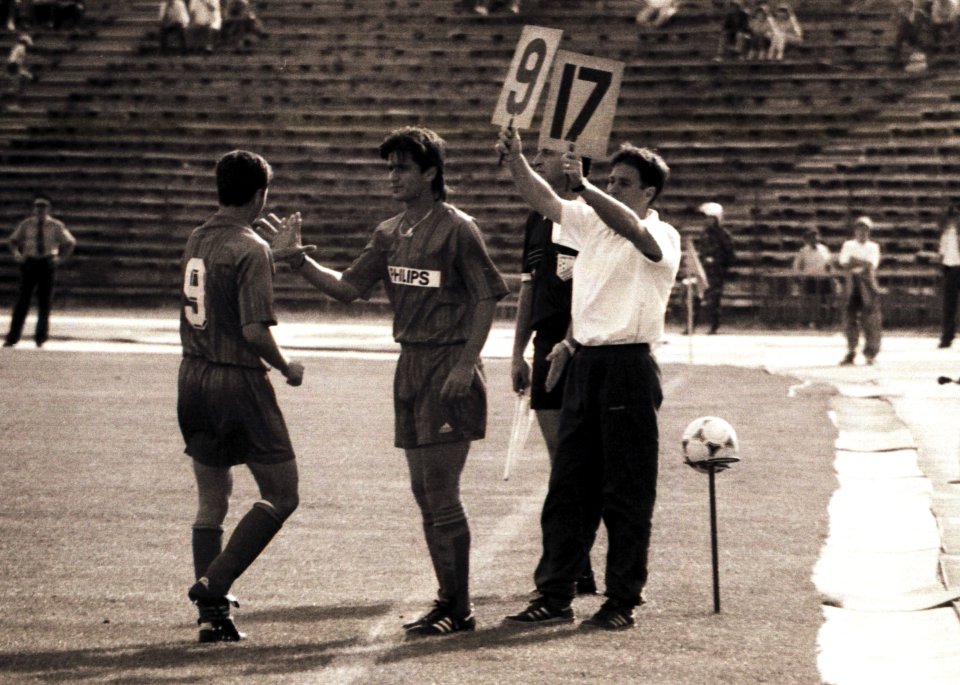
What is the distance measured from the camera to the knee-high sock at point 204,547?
267 inches

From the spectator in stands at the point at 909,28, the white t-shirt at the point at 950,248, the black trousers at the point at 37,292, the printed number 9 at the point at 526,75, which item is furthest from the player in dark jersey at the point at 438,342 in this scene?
the spectator in stands at the point at 909,28

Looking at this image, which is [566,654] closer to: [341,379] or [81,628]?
[81,628]

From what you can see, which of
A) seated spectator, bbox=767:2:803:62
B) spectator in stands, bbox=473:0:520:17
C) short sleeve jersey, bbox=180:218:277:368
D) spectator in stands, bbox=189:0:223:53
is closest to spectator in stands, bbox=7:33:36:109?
spectator in stands, bbox=189:0:223:53

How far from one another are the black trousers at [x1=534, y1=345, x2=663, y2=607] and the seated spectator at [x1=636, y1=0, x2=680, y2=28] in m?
30.4

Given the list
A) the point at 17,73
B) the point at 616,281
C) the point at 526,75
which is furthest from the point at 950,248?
the point at 17,73

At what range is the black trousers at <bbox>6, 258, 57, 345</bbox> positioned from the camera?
23438 millimetres

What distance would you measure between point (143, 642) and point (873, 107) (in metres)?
29.2

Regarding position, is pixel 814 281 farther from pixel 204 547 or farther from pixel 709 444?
pixel 204 547

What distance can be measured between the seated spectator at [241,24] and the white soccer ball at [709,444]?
32.7m

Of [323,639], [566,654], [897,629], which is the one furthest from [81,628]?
[897,629]

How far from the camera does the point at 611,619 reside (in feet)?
23.0

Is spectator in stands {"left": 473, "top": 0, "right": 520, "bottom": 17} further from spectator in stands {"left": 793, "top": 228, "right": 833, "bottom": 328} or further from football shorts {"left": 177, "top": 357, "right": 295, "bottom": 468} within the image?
football shorts {"left": 177, "top": 357, "right": 295, "bottom": 468}

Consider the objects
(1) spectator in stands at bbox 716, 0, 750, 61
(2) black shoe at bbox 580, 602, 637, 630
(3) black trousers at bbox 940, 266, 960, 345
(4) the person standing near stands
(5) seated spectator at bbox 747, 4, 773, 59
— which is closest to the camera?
(2) black shoe at bbox 580, 602, 637, 630

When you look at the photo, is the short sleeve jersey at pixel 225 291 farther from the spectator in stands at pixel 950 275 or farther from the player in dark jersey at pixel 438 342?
the spectator in stands at pixel 950 275
